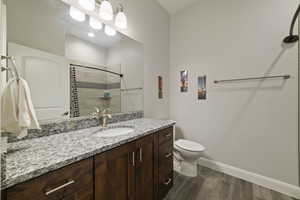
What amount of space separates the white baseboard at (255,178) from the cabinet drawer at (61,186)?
1.99 meters

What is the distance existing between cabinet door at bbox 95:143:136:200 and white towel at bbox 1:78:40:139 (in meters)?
0.43

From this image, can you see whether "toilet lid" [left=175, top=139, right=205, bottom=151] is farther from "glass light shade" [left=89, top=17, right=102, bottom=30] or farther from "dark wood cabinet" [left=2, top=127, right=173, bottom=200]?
"glass light shade" [left=89, top=17, right=102, bottom=30]

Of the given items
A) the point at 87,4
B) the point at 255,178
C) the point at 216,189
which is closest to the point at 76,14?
the point at 87,4

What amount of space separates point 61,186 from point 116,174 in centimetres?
36

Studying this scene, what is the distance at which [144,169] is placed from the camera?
1154mm

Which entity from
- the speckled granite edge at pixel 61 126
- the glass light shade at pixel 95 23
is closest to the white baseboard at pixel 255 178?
the speckled granite edge at pixel 61 126

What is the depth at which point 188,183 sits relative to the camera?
1.75 m

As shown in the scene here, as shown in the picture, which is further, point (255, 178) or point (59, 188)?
point (255, 178)

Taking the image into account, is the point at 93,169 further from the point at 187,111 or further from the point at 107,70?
the point at 187,111

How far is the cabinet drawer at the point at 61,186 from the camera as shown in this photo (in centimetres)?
51

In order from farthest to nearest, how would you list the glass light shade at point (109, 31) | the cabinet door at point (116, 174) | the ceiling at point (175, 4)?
the ceiling at point (175, 4) < the glass light shade at point (109, 31) < the cabinet door at point (116, 174)

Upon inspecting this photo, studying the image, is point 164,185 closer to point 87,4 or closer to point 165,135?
point 165,135

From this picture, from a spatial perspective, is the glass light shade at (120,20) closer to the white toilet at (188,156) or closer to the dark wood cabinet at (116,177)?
the dark wood cabinet at (116,177)

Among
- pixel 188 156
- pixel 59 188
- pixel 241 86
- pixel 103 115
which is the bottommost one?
pixel 188 156
